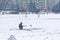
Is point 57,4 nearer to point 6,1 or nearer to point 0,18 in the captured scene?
point 6,1

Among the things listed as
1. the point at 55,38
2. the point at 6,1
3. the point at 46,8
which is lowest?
the point at 55,38

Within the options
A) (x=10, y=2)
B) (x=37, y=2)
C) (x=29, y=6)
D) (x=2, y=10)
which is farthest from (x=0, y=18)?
(x=37, y=2)

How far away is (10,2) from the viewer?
3.36 metres

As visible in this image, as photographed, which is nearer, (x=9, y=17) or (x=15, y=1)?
(x=15, y=1)

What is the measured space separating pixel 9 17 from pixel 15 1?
0.63 meters

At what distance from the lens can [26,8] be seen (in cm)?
365

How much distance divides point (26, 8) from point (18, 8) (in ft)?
0.87

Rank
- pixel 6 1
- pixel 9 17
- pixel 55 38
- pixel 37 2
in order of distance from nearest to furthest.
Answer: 1. pixel 55 38
2. pixel 6 1
3. pixel 37 2
4. pixel 9 17

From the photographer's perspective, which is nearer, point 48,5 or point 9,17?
point 48,5

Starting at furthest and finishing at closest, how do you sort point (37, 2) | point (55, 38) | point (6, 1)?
point (37, 2) → point (6, 1) → point (55, 38)

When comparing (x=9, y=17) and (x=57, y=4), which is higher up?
(x=57, y=4)

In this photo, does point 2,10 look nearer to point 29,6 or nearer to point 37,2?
point 29,6

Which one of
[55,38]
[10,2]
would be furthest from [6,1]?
[55,38]

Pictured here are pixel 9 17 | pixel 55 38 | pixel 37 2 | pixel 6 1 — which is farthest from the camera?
pixel 9 17
